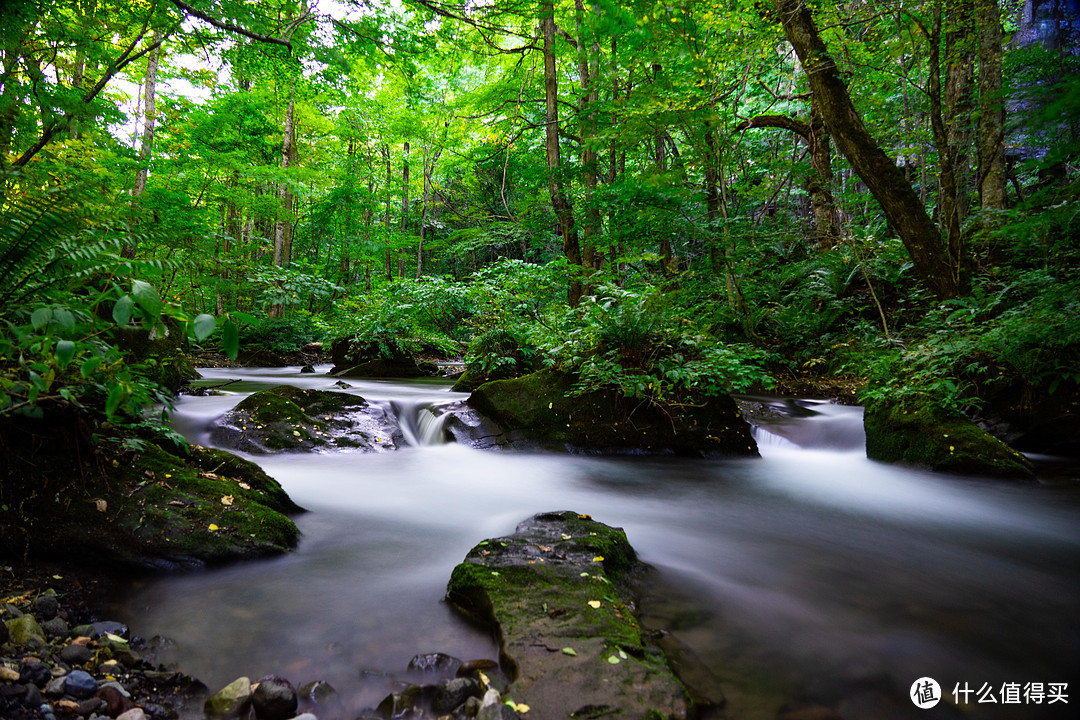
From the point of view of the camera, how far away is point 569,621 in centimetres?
221

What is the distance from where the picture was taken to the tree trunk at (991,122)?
8.38m

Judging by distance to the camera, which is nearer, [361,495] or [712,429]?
[361,495]

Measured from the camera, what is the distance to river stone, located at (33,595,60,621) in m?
2.10

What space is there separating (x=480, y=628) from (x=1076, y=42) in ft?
77.4

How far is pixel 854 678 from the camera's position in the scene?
86.7 inches

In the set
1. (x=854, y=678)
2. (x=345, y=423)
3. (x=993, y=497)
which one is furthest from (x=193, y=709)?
(x=993, y=497)

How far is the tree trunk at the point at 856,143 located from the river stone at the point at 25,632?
8752 millimetres

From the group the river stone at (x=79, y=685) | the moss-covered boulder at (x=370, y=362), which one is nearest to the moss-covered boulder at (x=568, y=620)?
the river stone at (x=79, y=685)

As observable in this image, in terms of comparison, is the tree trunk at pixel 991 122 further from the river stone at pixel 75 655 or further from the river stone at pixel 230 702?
the river stone at pixel 75 655

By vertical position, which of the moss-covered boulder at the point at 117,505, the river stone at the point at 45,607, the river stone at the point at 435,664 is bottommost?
the river stone at the point at 435,664

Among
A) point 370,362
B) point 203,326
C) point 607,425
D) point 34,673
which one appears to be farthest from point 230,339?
point 370,362

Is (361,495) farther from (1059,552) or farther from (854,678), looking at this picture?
(1059,552)

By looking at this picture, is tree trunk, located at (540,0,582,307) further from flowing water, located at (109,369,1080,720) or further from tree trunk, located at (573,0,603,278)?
flowing water, located at (109,369,1080,720)

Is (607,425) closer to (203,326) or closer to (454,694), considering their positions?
(454,694)
